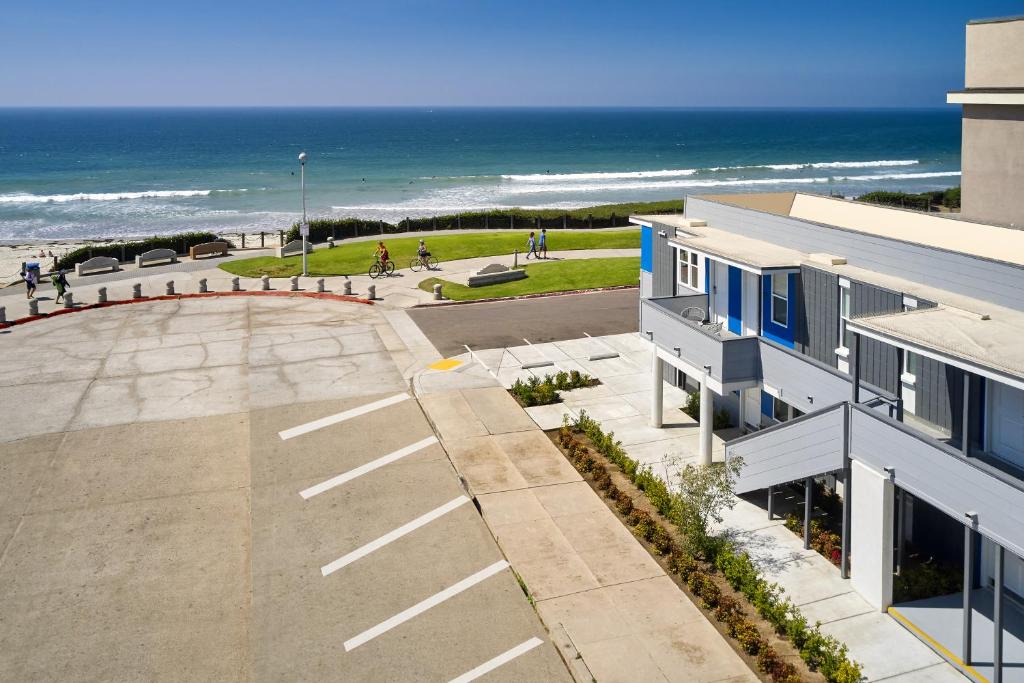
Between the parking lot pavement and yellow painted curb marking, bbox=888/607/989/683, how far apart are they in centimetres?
543

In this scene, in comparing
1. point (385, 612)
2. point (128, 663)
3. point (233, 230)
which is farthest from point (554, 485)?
point (233, 230)

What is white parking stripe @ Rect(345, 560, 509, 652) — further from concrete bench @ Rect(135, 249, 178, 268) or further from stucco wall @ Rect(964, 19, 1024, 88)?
concrete bench @ Rect(135, 249, 178, 268)

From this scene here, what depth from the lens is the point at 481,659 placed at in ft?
44.3

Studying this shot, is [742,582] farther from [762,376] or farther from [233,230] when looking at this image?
[233,230]


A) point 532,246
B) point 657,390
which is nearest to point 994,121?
point 657,390

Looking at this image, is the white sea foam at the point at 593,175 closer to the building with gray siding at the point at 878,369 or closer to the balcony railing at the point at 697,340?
the balcony railing at the point at 697,340

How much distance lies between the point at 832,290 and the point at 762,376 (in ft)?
7.41

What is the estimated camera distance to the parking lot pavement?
45.2ft

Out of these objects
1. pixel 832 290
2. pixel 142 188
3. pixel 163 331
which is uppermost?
pixel 142 188

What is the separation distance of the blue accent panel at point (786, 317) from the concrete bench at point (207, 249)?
35952 mm

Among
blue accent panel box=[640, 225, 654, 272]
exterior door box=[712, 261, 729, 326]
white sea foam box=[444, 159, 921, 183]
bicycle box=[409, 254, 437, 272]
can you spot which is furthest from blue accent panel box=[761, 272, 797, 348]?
white sea foam box=[444, 159, 921, 183]

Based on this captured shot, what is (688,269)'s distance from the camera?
2333cm

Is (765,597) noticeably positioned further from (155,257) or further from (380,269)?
(155,257)

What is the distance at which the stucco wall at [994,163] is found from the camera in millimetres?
24672
